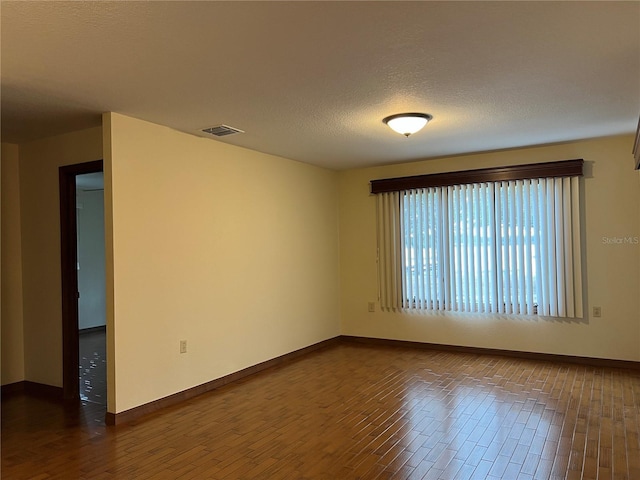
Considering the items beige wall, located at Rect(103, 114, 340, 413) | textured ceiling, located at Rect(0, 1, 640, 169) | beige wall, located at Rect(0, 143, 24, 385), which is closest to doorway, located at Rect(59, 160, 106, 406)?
textured ceiling, located at Rect(0, 1, 640, 169)

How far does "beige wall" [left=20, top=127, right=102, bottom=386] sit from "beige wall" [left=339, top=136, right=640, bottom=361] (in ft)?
13.7

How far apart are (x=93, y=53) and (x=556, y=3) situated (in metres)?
2.45

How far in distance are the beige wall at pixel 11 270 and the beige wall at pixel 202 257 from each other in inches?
Result: 69.0

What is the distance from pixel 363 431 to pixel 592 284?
343 centimetres

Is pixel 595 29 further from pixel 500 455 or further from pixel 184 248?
pixel 184 248

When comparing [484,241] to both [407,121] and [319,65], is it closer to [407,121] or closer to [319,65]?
[407,121]

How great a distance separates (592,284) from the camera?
5.18m

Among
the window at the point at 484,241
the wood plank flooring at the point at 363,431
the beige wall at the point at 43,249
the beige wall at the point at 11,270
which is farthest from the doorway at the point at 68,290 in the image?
the window at the point at 484,241

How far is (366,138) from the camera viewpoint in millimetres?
4820

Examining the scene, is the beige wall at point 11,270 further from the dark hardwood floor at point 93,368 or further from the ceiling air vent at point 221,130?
the ceiling air vent at point 221,130

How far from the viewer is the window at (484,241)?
526cm

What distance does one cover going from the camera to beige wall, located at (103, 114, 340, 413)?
3820 millimetres

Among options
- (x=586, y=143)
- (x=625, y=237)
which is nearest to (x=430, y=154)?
(x=586, y=143)

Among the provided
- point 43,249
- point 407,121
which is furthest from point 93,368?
point 407,121
